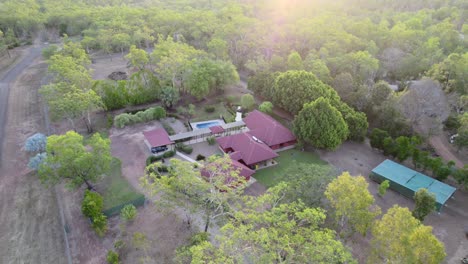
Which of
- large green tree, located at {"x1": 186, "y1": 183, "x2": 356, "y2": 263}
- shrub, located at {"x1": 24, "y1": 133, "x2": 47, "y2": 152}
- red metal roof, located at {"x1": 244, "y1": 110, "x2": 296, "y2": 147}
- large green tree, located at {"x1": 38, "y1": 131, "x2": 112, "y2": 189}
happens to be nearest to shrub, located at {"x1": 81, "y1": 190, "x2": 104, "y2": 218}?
large green tree, located at {"x1": 38, "y1": 131, "x2": 112, "y2": 189}

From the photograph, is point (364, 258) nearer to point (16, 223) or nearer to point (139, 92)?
point (16, 223)

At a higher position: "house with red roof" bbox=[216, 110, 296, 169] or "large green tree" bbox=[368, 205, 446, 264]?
"large green tree" bbox=[368, 205, 446, 264]

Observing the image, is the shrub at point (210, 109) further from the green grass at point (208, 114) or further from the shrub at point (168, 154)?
the shrub at point (168, 154)

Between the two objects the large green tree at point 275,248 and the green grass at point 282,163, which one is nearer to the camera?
the large green tree at point 275,248

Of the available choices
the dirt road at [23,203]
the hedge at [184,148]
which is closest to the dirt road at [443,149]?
the hedge at [184,148]

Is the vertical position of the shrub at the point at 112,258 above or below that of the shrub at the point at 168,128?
below

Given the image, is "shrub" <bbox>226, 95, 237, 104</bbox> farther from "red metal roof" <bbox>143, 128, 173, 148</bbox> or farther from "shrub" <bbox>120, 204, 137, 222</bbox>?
"shrub" <bbox>120, 204, 137, 222</bbox>
